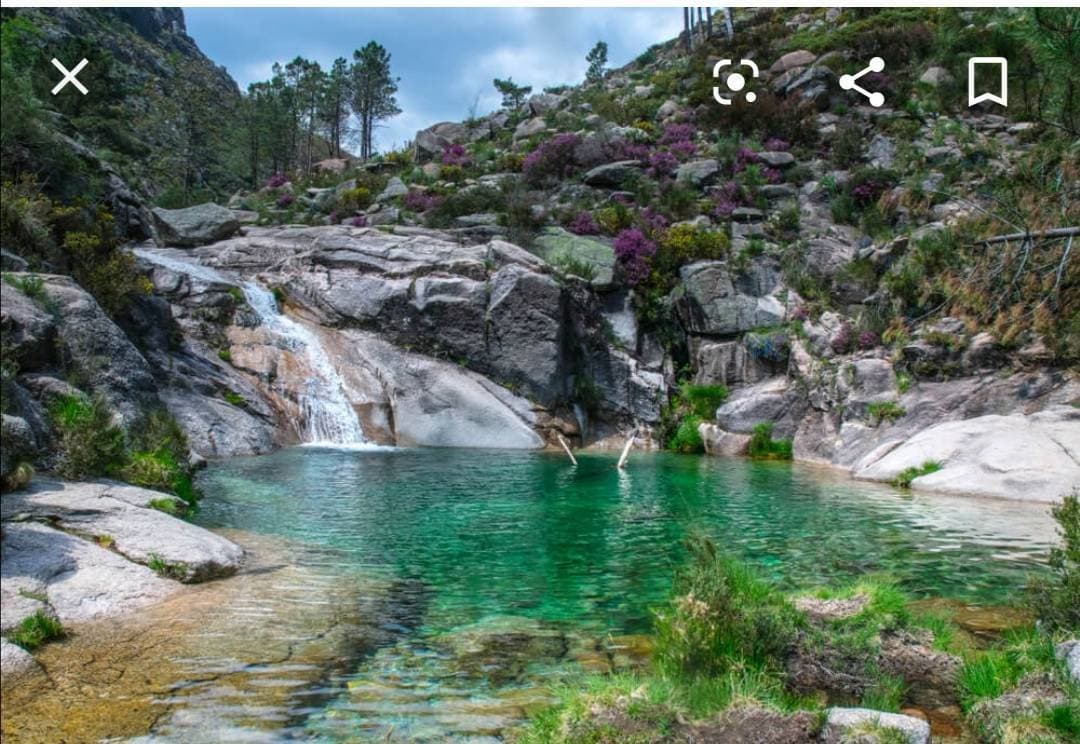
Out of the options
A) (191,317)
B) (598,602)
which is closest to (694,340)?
(191,317)

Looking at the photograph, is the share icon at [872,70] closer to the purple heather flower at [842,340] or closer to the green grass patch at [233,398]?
the purple heather flower at [842,340]

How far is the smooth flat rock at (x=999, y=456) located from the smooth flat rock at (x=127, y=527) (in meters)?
15.7

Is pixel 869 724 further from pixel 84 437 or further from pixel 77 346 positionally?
pixel 77 346

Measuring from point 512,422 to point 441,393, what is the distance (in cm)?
304

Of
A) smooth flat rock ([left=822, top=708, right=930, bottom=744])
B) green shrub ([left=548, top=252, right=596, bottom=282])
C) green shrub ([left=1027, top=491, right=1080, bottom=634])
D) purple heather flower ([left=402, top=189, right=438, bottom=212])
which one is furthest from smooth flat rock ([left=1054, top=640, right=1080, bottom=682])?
purple heather flower ([left=402, top=189, right=438, bottom=212])

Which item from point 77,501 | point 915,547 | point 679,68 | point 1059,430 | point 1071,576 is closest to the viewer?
point 1071,576

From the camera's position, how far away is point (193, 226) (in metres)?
35.8

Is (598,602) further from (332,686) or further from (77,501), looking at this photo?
(77,501)

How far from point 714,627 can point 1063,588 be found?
3.64 m

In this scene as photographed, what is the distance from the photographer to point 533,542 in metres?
11.5

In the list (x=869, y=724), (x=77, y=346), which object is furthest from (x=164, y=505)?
(x=869, y=724)

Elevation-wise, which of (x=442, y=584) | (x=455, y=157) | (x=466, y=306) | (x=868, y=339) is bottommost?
(x=442, y=584)

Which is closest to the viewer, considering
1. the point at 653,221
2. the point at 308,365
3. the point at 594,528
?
the point at 594,528

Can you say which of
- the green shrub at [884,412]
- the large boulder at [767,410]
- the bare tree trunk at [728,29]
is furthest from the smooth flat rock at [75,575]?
the bare tree trunk at [728,29]
